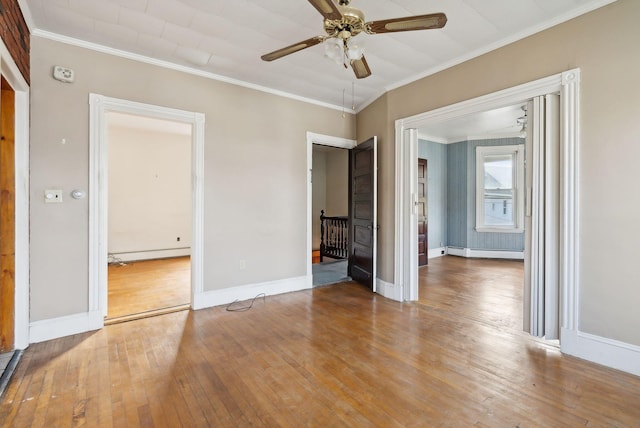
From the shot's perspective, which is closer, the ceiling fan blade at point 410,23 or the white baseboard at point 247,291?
the ceiling fan blade at point 410,23

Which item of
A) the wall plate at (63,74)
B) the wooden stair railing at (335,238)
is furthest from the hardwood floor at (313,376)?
the wooden stair railing at (335,238)

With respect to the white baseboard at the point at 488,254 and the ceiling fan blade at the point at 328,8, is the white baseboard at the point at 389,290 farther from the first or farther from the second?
the white baseboard at the point at 488,254

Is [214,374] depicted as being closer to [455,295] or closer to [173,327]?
[173,327]

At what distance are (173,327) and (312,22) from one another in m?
3.23

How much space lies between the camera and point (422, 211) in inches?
263

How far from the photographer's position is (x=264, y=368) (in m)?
2.32

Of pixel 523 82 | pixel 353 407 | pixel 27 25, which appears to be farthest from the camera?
pixel 523 82

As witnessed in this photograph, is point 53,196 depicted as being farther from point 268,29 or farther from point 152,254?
point 152,254

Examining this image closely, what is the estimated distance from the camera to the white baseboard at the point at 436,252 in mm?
7111

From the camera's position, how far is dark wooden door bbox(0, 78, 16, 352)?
2.49 m

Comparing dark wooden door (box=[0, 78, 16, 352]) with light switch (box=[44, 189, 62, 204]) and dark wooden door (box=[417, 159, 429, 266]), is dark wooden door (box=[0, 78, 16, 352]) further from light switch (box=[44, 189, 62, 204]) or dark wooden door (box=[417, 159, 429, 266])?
dark wooden door (box=[417, 159, 429, 266])

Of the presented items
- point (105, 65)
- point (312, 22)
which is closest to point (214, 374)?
point (312, 22)

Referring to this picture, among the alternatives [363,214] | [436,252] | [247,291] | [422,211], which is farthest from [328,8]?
[436,252]

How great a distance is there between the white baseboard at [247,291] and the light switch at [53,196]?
5.51ft
